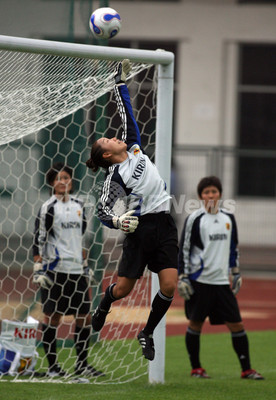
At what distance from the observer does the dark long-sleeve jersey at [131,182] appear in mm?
5336

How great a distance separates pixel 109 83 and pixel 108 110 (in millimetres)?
2131

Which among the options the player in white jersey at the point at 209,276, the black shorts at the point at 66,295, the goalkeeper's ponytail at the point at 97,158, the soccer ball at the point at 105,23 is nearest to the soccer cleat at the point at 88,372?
the black shorts at the point at 66,295

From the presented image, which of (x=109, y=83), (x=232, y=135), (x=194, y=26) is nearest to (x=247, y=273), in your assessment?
(x=232, y=135)

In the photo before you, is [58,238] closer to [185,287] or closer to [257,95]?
[185,287]

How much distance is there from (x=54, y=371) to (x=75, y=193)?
2.05m

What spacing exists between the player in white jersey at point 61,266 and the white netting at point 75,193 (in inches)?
10.9

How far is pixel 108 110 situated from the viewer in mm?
8523

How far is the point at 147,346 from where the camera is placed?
550 centimetres

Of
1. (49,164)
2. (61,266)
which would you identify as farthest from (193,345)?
(49,164)

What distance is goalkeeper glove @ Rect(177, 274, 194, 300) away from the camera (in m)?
6.88

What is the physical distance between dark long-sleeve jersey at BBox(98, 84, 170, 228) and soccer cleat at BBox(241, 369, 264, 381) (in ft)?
7.01

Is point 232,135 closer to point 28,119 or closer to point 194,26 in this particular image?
point 194,26

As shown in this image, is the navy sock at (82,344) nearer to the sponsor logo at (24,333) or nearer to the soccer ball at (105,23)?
the sponsor logo at (24,333)

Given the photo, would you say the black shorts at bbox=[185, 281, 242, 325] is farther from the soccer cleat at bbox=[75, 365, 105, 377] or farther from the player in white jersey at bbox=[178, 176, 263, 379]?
the soccer cleat at bbox=[75, 365, 105, 377]
